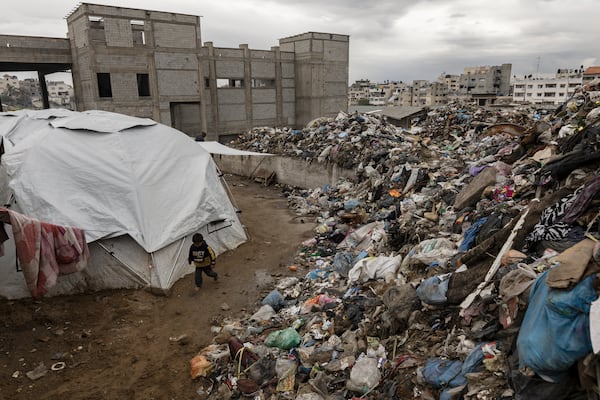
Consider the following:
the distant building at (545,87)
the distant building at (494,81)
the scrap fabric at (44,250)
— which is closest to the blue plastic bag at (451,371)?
the scrap fabric at (44,250)

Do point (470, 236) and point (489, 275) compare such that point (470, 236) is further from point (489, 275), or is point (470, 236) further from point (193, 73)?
point (193, 73)

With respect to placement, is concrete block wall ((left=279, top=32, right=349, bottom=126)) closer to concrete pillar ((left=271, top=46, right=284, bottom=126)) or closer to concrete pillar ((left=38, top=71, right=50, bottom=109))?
concrete pillar ((left=271, top=46, right=284, bottom=126))

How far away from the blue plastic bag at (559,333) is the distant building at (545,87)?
5362cm

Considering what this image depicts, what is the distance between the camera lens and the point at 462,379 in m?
2.94

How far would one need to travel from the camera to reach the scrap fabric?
15.4 feet

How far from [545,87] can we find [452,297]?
6099 cm

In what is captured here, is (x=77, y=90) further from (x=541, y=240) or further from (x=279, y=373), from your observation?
(x=541, y=240)

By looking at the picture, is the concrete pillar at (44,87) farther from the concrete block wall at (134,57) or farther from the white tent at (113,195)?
the white tent at (113,195)

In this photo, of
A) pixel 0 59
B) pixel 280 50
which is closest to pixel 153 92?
pixel 0 59

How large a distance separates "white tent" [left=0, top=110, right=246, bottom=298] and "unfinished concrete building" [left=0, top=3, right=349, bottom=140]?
1241 centimetres

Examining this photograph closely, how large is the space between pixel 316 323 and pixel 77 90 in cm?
2062

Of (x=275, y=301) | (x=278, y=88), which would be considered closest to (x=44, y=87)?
(x=278, y=88)

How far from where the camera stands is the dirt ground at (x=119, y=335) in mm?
4297

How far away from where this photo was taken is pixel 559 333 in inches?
92.7
